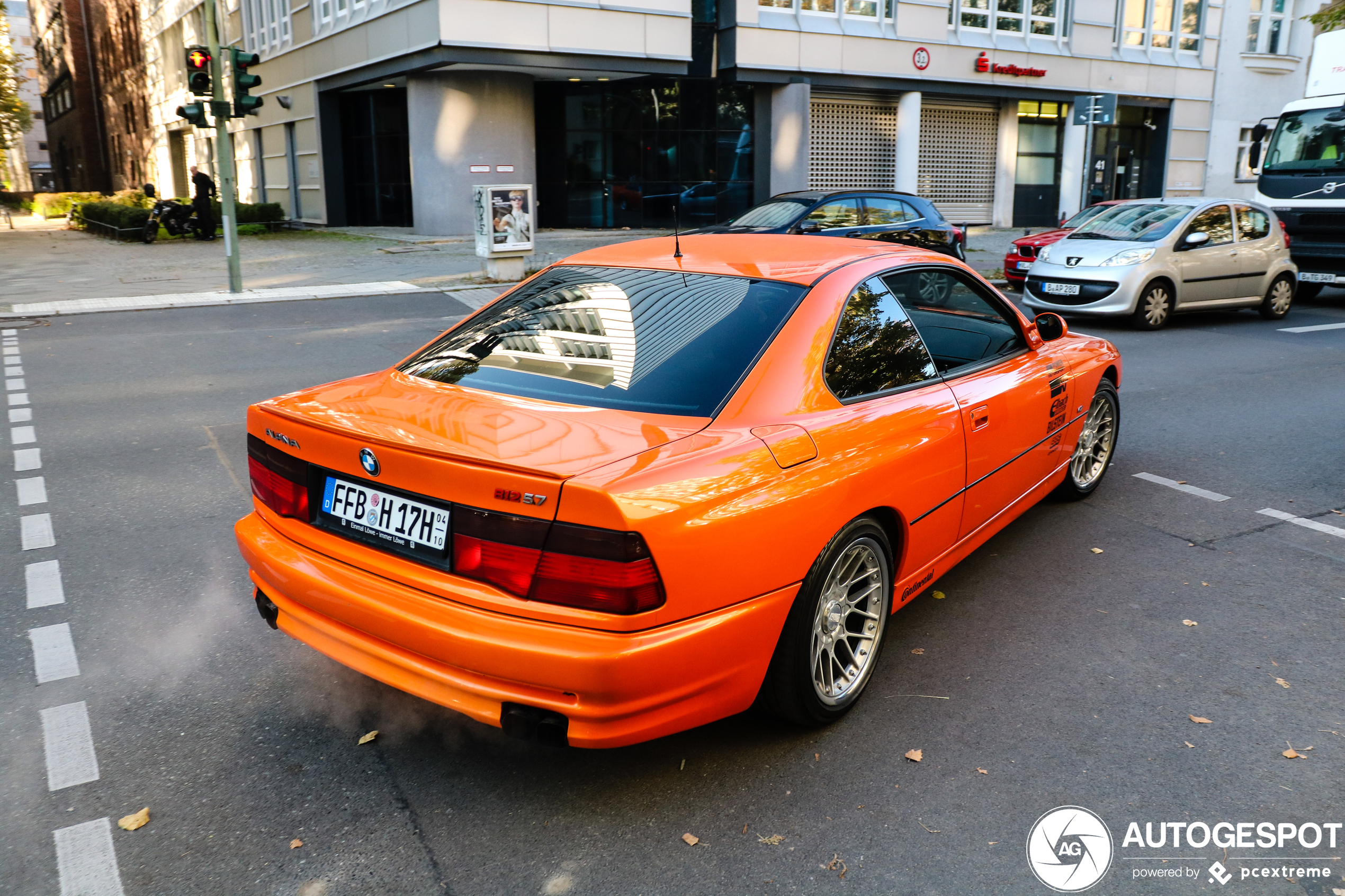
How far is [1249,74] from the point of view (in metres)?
35.5

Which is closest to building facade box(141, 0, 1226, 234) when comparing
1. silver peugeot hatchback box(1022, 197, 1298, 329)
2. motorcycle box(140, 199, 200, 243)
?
motorcycle box(140, 199, 200, 243)

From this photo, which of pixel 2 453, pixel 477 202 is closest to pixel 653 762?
pixel 2 453

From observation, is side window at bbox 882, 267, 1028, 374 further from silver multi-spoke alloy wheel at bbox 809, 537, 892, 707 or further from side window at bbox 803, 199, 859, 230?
side window at bbox 803, 199, 859, 230

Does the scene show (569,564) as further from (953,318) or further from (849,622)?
(953,318)

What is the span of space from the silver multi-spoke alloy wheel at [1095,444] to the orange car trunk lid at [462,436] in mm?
3387

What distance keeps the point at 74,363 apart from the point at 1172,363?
10.9 meters

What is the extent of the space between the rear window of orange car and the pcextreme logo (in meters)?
1.52

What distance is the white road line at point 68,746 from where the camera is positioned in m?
3.11

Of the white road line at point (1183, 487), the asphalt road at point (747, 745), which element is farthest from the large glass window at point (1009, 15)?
the asphalt road at point (747, 745)

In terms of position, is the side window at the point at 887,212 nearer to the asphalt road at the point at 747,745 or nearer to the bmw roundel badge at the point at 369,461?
the asphalt road at the point at 747,745

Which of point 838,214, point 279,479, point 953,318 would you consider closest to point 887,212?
point 838,214

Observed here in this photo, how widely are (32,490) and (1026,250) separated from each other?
44.8 feet

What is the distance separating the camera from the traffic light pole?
14117 millimetres

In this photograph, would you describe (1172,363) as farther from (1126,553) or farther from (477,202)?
(477,202)
